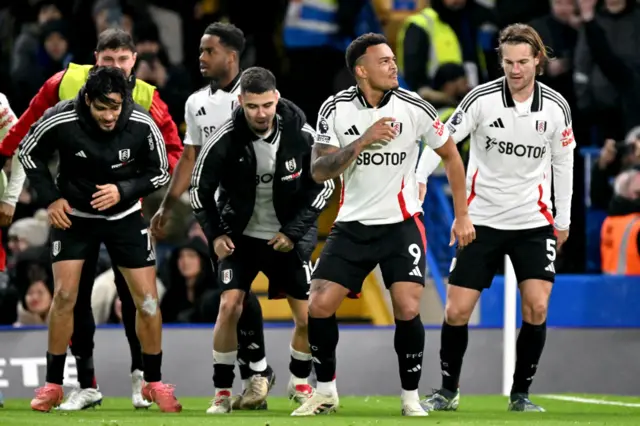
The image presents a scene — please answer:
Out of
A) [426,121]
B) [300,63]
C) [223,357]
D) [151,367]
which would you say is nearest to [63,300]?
[151,367]

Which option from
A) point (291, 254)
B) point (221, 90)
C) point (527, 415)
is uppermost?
point (221, 90)

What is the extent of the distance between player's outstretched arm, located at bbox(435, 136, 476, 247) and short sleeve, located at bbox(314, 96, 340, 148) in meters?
0.64

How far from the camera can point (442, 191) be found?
590 inches

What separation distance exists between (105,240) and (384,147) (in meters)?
1.89

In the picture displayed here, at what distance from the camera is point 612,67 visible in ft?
52.2

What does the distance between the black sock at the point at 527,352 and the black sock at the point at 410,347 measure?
1.08 m

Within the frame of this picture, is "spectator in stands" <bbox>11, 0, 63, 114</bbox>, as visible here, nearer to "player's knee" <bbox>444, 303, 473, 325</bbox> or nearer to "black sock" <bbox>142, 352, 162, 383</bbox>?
"black sock" <bbox>142, 352, 162, 383</bbox>

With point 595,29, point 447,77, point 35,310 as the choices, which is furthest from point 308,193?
point 595,29

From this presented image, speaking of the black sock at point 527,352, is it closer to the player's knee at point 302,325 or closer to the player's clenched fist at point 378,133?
the player's knee at point 302,325

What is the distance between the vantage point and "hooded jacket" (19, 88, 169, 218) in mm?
10266

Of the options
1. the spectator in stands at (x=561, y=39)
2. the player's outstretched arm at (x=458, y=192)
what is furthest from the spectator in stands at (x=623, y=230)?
the player's outstretched arm at (x=458, y=192)

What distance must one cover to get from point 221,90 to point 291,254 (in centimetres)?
130

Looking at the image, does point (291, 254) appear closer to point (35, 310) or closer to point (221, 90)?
point (221, 90)

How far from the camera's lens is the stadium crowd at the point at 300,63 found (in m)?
14.4
